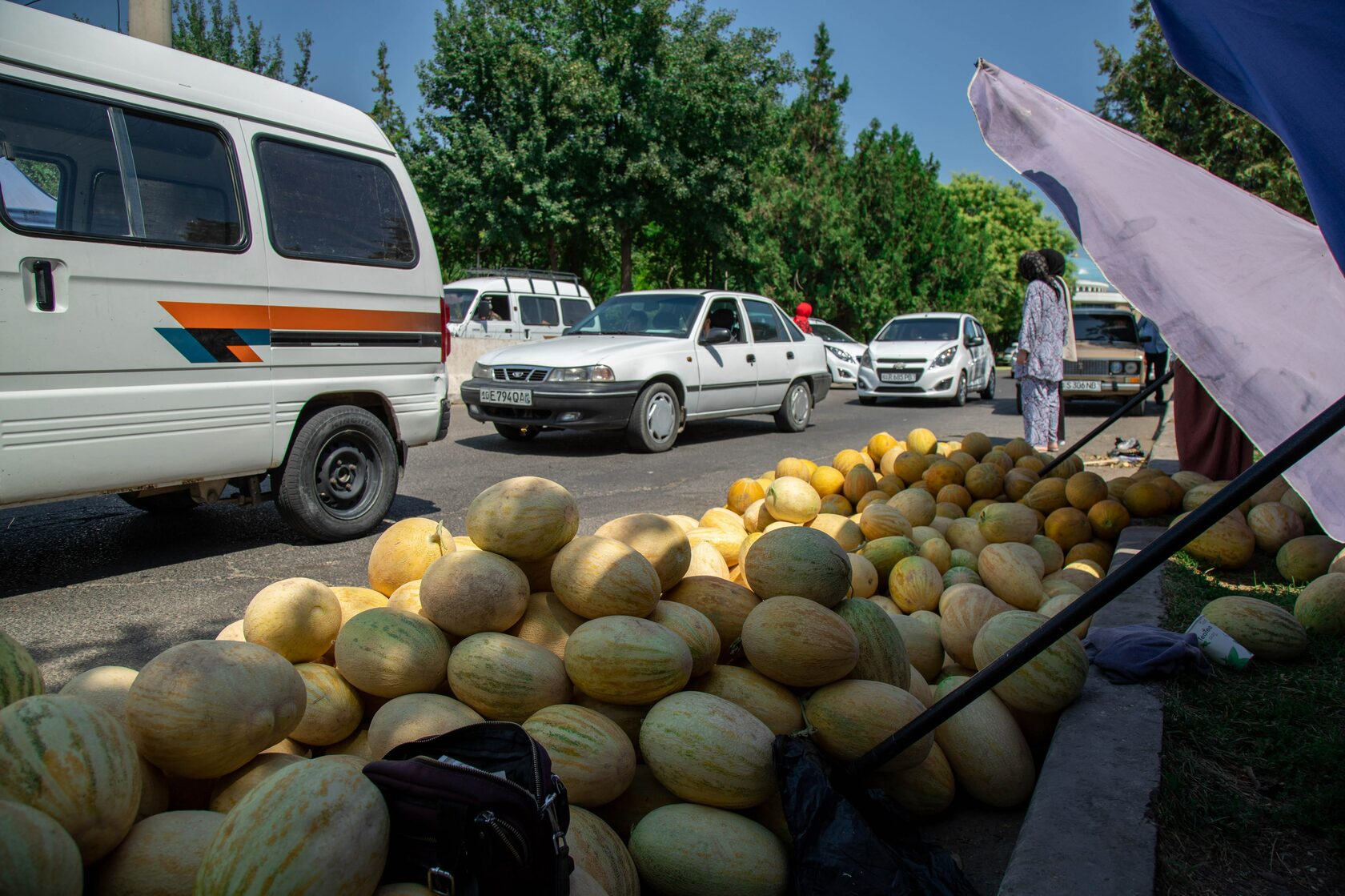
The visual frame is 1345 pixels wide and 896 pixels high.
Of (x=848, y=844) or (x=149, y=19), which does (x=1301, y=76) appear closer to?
(x=848, y=844)

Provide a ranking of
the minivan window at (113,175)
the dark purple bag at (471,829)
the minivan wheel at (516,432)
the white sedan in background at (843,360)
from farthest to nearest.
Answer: the white sedan in background at (843,360) < the minivan wheel at (516,432) < the minivan window at (113,175) < the dark purple bag at (471,829)

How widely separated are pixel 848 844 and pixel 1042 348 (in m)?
7.88

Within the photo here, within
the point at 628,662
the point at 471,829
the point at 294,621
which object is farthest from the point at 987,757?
the point at 294,621

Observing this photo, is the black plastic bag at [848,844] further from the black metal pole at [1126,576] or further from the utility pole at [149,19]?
the utility pole at [149,19]

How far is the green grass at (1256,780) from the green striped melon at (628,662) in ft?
4.15

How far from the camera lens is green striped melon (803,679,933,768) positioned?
2.41 meters

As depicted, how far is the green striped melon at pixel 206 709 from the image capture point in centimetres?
189

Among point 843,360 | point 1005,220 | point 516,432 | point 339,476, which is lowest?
point 516,432

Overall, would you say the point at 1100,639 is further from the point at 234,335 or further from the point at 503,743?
the point at 234,335

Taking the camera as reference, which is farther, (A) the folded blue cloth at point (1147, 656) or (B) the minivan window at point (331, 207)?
(B) the minivan window at point (331, 207)

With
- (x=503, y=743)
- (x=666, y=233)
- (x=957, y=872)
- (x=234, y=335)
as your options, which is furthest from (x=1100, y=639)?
(x=666, y=233)

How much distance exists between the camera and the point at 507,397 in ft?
31.4

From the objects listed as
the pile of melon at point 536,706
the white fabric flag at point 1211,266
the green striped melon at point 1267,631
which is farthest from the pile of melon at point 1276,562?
the pile of melon at point 536,706

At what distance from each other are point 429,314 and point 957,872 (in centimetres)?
524
